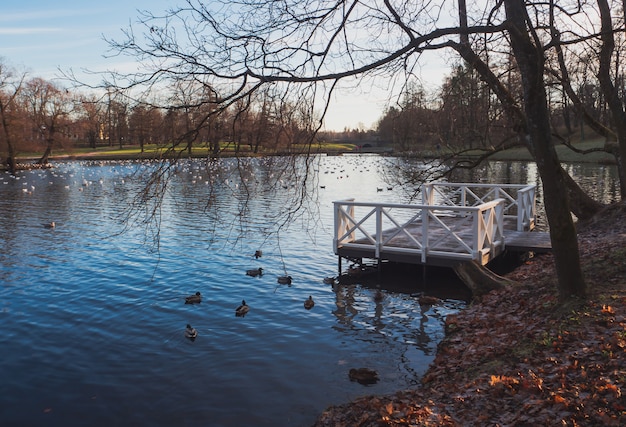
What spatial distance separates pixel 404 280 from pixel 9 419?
10.1m

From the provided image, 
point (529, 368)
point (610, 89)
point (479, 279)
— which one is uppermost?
point (610, 89)

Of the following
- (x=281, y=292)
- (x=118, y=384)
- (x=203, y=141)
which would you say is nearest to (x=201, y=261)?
(x=281, y=292)

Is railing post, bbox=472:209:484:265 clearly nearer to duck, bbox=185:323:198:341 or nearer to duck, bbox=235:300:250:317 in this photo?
duck, bbox=235:300:250:317

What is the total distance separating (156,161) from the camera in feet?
22.1

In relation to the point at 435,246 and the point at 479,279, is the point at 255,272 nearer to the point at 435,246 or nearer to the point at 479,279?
the point at 435,246

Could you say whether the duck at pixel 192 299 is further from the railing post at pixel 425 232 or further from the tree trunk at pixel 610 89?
the tree trunk at pixel 610 89

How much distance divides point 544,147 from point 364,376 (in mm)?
4440

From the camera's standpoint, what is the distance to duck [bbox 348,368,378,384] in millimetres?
8266

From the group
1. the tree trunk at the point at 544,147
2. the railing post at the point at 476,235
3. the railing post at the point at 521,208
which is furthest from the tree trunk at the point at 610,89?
the tree trunk at the point at 544,147

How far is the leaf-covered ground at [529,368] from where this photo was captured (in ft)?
17.3

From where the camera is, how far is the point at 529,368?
657 cm

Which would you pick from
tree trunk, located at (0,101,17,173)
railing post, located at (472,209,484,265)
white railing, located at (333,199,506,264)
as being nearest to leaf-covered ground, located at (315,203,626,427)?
railing post, located at (472,209,484,265)

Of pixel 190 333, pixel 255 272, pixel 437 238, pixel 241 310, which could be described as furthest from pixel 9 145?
pixel 190 333

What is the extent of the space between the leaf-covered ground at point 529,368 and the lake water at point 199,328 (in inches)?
33.8
